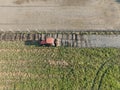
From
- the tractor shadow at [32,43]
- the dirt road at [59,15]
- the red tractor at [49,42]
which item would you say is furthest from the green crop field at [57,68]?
the dirt road at [59,15]

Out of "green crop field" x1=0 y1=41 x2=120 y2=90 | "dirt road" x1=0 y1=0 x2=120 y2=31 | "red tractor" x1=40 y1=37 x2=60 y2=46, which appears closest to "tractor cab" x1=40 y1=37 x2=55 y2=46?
"red tractor" x1=40 y1=37 x2=60 y2=46

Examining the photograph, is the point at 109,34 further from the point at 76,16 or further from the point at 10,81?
the point at 10,81

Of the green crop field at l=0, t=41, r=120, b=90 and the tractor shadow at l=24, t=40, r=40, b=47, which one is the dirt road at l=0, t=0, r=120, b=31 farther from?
the green crop field at l=0, t=41, r=120, b=90

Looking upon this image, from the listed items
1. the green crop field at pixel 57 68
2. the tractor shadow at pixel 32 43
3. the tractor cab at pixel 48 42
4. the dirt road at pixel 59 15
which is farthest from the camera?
the dirt road at pixel 59 15

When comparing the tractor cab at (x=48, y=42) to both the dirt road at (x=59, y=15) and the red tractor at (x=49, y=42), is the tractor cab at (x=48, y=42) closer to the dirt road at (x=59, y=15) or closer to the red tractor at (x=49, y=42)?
the red tractor at (x=49, y=42)

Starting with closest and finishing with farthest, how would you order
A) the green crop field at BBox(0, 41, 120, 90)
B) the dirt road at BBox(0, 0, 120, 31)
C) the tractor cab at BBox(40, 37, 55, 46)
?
1. the green crop field at BBox(0, 41, 120, 90)
2. the tractor cab at BBox(40, 37, 55, 46)
3. the dirt road at BBox(0, 0, 120, 31)

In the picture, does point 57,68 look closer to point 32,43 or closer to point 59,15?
point 32,43

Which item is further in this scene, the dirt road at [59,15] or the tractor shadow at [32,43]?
the dirt road at [59,15]

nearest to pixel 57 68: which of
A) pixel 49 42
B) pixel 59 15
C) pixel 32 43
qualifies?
pixel 49 42
